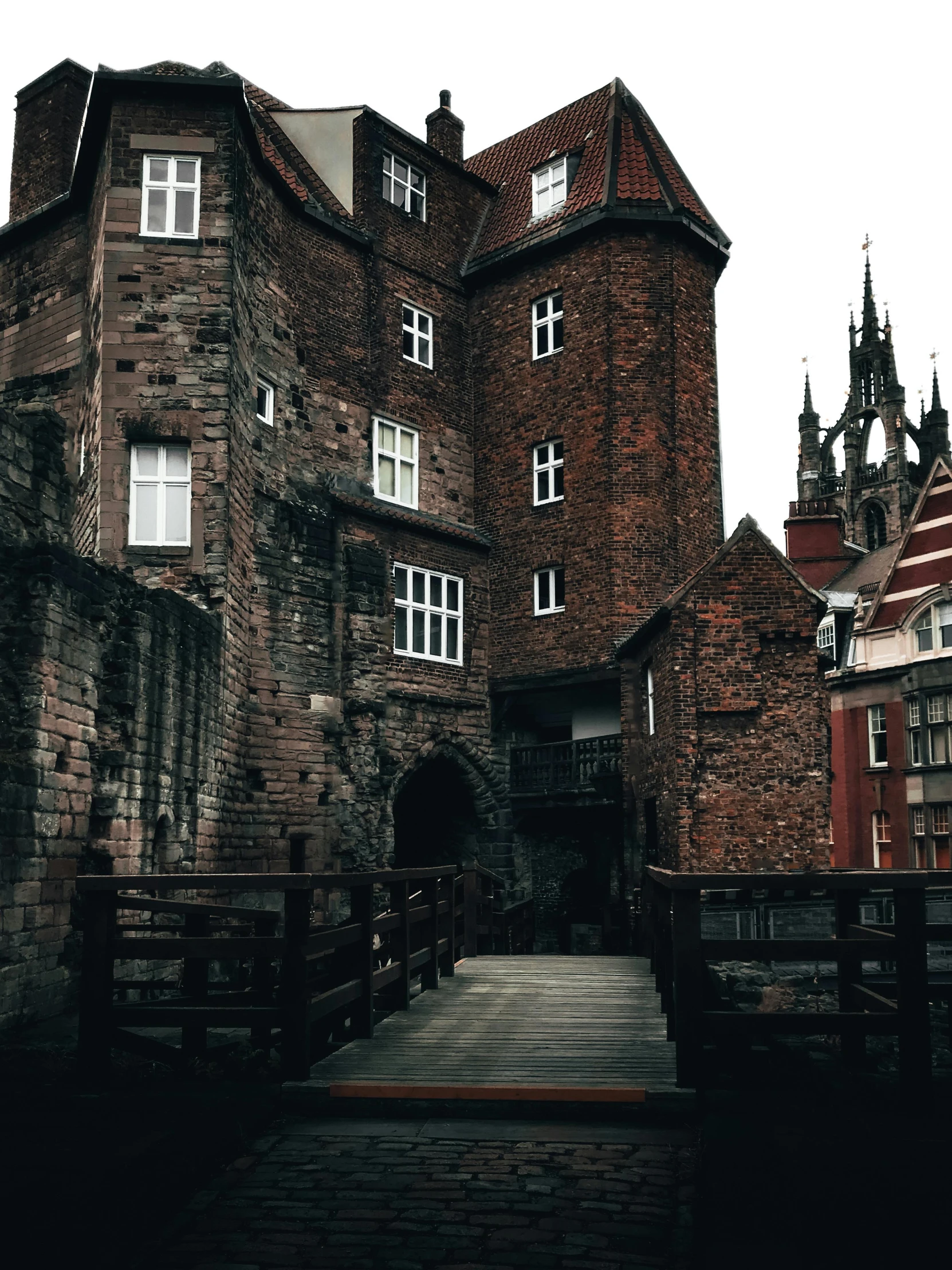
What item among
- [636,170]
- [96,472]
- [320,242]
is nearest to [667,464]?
[636,170]

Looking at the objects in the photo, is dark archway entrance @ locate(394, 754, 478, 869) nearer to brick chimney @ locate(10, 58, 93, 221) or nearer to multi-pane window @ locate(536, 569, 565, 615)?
multi-pane window @ locate(536, 569, 565, 615)

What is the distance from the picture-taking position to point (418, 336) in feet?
89.4

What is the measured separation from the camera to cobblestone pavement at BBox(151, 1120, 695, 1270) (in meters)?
4.61

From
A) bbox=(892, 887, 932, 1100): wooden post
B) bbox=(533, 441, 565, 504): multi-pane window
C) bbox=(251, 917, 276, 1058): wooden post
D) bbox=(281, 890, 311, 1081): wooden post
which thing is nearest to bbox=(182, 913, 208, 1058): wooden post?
bbox=(251, 917, 276, 1058): wooden post

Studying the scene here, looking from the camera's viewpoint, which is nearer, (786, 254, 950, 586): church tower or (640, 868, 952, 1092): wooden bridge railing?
(640, 868, 952, 1092): wooden bridge railing

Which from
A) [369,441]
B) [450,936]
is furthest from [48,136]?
[450,936]

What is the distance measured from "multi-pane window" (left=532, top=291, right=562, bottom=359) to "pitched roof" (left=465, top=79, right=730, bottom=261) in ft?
4.45

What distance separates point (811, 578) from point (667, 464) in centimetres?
2114

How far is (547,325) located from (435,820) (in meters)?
11.4

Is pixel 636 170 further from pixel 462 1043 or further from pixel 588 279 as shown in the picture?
pixel 462 1043

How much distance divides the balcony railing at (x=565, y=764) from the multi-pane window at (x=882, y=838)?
13.8 meters

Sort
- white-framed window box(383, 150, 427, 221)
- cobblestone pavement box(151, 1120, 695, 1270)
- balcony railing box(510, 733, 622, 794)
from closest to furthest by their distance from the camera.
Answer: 1. cobblestone pavement box(151, 1120, 695, 1270)
2. balcony railing box(510, 733, 622, 794)
3. white-framed window box(383, 150, 427, 221)

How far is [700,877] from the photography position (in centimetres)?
733

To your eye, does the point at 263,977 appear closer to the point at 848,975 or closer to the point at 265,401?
the point at 848,975
